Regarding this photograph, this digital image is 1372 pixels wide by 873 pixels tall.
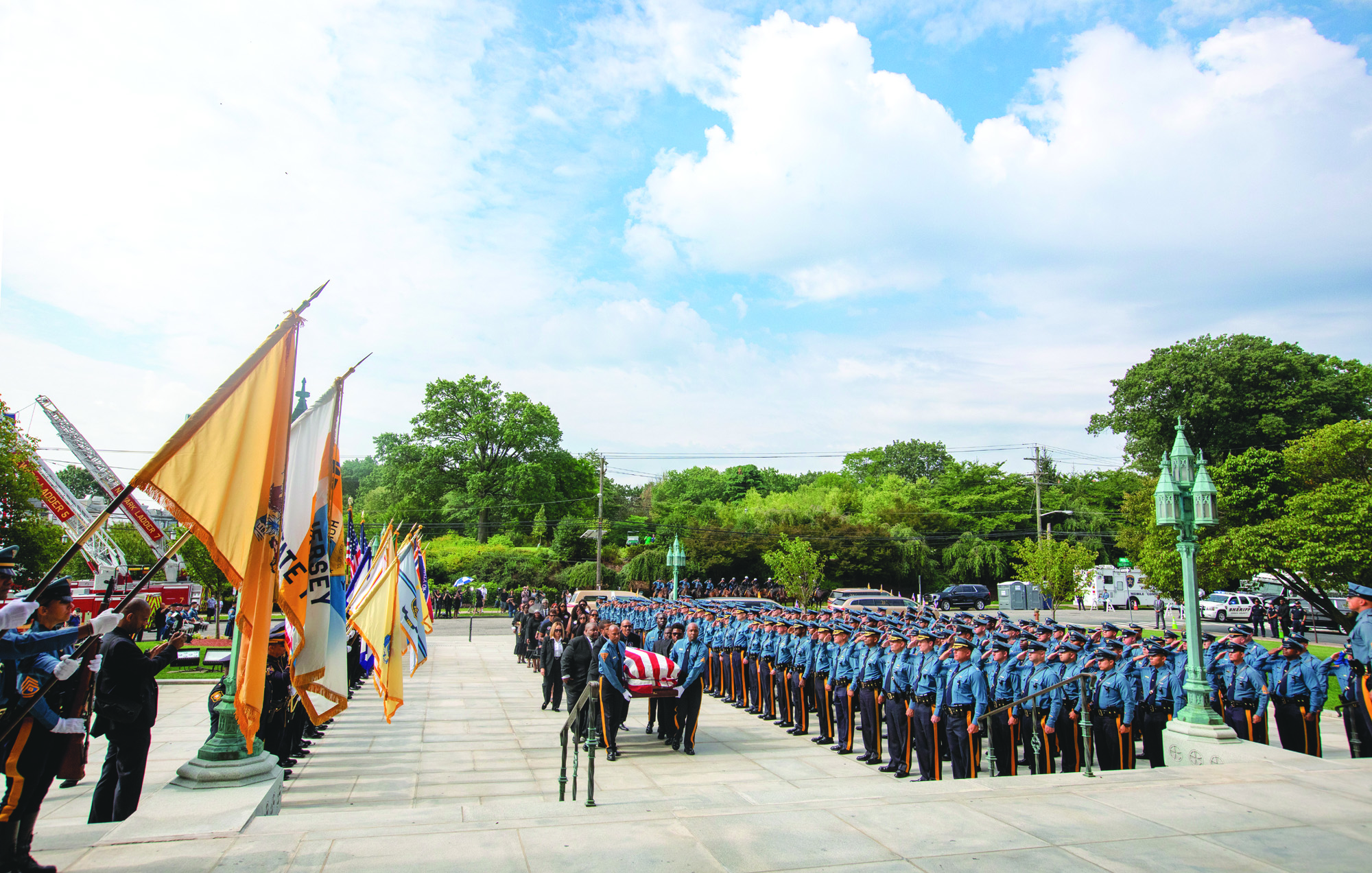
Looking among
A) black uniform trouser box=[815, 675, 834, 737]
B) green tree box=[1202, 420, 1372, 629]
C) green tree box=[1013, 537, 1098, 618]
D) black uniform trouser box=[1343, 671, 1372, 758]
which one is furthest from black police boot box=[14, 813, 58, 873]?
green tree box=[1013, 537, 1098, 618]

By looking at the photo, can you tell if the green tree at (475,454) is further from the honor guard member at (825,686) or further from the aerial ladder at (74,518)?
the honor guard member at (825,686)

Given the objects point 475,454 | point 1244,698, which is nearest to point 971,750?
point 1244,698

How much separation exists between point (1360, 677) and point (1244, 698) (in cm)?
144

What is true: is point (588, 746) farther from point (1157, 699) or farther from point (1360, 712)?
point (1360, 712)

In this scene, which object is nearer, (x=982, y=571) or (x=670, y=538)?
Answer: (x=670, y=538)

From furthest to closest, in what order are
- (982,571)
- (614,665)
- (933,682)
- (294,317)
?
1. (982,571)
2. (614,665)
3. (933,682)
4. (294,317)

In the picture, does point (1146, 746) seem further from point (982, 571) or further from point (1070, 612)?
point (982, 571)

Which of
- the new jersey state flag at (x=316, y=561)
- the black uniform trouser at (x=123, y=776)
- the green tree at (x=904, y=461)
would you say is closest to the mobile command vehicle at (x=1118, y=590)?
the green tree at (x=904, y=461)

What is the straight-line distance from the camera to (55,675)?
4730 millimetres

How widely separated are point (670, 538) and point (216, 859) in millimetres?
47828

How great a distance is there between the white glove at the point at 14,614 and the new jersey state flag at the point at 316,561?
220cm

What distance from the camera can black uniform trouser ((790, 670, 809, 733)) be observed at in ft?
41.8

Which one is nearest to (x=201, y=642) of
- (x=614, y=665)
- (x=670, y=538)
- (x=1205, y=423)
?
(x=614, y=665)

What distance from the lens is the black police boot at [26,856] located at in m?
4.57
